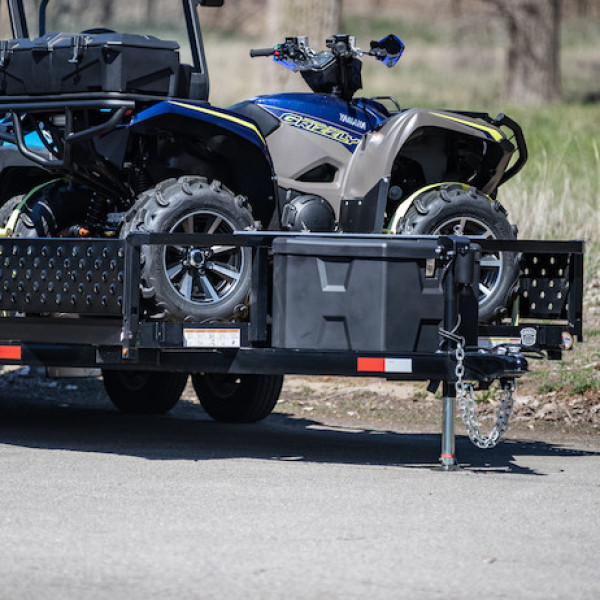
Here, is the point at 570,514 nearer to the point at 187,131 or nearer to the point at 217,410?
the point at 187,131

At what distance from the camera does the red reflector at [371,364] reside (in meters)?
7.65

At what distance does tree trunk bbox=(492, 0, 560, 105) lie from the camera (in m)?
30.1

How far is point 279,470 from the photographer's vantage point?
7.73 metres

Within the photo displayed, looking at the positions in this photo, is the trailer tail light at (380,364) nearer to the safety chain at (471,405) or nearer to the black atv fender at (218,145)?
the safety chain at (471,405)

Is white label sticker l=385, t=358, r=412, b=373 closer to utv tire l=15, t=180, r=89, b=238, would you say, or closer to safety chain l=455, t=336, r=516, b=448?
safety chain l=455, t=336, r=516, b=448

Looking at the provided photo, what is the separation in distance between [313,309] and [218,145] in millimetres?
1233

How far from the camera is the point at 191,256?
312 inches

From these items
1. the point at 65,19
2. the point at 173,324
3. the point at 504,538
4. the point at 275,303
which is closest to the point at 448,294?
the point at 275,303

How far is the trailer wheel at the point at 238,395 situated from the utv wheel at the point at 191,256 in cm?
240

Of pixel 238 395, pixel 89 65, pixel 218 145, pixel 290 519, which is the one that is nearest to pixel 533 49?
pixel 238 395

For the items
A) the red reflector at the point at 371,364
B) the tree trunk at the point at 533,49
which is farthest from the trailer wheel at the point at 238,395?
the tree trunk at the point at 533,49

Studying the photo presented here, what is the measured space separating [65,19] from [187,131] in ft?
5.26

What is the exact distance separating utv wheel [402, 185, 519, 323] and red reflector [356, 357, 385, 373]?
1011 mm

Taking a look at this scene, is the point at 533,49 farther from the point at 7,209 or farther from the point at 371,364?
the point at 371,364
